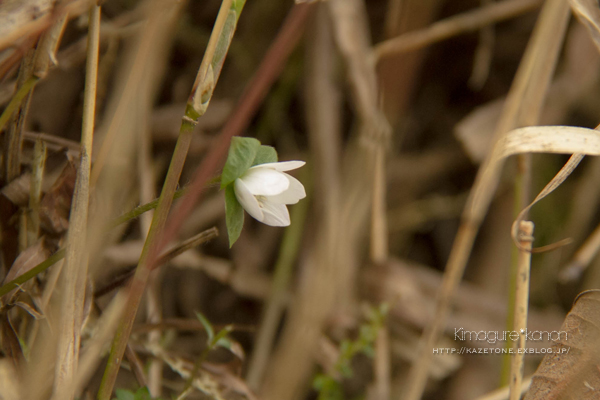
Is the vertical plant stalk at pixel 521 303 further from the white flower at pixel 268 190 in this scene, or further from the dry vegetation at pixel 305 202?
the white flower at pixel 268 190

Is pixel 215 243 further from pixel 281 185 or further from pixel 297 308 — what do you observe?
pixel 281 185

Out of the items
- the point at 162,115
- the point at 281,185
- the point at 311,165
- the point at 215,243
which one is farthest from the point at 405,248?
the point at 281,185

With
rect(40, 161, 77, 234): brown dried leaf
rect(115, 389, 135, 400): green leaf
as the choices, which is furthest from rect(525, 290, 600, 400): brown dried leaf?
rect(40, 161, 77, 234): brown dried leaf

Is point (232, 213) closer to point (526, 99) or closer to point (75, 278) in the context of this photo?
point (75, 278)

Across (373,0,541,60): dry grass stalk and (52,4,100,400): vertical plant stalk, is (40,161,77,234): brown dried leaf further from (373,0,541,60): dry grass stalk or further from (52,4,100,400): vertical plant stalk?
(373,0,541,60): dry grass stalk

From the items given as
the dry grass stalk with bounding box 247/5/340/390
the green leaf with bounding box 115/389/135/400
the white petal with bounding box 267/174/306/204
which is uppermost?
the dry grass stalk with bounding box 247/5/340/390

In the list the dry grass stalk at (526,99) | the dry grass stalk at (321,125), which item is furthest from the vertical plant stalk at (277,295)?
the dry grass stalk at (526,99)

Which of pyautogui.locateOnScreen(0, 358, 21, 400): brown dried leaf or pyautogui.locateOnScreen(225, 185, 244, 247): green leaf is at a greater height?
pyautogui.locateOnScreen(225, 185, 244, 247): green leaf
